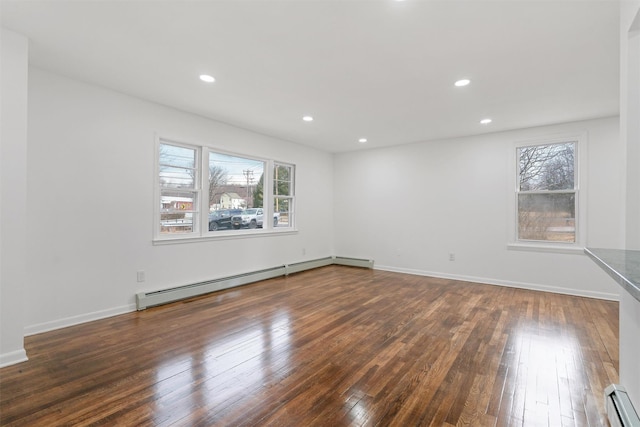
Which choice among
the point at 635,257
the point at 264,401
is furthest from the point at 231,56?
the point at 635,257

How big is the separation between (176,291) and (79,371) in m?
1.71

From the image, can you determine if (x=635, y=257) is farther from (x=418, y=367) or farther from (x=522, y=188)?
(x=522, y=188)

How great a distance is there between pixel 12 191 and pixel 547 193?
659 centimetres

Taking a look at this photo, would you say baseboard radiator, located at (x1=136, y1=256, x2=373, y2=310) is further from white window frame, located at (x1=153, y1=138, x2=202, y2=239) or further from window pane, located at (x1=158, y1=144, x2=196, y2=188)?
window pane, located at (x1=158, y1=144, x2=196, y2=188)

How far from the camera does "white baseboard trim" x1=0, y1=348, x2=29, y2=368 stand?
7.61 feet

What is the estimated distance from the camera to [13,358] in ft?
7.75

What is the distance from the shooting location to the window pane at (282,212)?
589 centimetres

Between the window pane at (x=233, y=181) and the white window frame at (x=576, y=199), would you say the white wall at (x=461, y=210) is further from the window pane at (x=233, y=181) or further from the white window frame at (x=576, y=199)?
the window pane at (x=233, y=181)

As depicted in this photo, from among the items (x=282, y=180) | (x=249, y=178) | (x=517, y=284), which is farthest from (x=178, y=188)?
(x=517, y=284)

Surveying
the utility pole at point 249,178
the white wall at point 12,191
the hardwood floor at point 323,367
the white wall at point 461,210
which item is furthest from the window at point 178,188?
the white wall at point 461,210

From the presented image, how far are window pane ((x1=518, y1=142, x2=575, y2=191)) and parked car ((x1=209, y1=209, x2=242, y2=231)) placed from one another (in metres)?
4.90

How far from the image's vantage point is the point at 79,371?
2.26m

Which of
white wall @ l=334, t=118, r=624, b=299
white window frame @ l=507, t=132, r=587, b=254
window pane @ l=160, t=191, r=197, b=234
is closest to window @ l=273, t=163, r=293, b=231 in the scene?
white wall @ l=334, t=118, r=624, b=299

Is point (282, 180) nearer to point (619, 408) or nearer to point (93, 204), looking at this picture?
point (93, 204)
